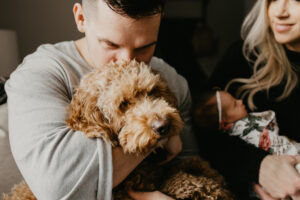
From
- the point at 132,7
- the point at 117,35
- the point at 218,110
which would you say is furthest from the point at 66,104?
the point at 218,110

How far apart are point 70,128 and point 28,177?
0.21 metres

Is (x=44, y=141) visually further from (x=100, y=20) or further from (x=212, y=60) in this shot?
(x=212, y=60)

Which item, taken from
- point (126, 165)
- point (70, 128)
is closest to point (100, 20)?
point (70, 128)

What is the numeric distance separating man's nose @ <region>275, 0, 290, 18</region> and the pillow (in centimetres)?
152

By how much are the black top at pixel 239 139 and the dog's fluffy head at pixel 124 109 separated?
49cm

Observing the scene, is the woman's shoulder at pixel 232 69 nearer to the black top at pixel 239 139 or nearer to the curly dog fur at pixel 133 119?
the black top at pixel 239 139

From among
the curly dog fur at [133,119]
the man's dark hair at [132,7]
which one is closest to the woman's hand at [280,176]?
the curly dog fur at [133,119]

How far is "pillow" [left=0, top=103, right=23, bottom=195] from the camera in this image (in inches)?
42.1

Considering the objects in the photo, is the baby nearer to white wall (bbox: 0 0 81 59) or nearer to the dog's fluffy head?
the dog's fluffy head

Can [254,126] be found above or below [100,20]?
below

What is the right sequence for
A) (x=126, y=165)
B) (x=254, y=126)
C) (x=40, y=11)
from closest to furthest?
(x=126, y=165) → (x=254, y=126) → (x=40, y=11)

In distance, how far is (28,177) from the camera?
0.82 m

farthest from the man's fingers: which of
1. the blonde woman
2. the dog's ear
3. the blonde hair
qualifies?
the dog's ear

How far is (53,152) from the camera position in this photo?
781 mm
